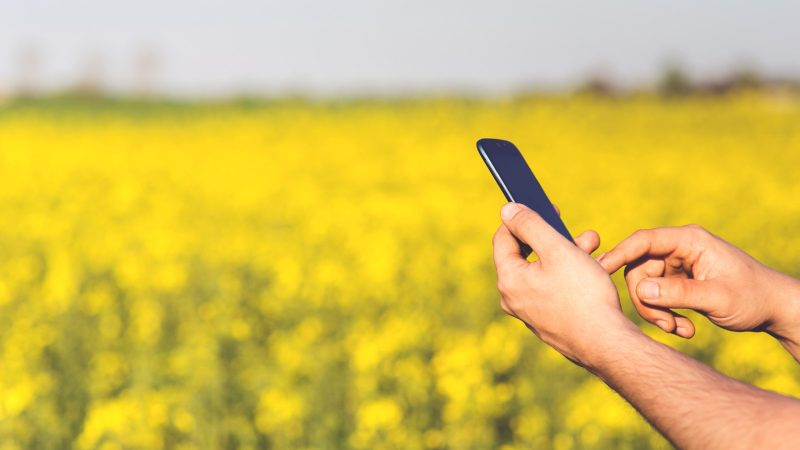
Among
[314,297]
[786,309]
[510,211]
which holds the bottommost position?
[314,297]

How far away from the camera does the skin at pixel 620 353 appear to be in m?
1.08

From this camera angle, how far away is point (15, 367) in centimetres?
361

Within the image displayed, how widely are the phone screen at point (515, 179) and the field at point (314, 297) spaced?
5.23ft

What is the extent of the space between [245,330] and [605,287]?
3051 mm

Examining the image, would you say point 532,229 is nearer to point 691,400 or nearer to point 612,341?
point 612,341

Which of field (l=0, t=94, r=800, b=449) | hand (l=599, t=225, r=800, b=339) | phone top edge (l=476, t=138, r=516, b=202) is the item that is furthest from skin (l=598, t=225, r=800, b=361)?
field (l=0, t=94, r=800, b=449)

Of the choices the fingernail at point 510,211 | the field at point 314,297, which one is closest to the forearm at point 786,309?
the fingernail at point 510,211

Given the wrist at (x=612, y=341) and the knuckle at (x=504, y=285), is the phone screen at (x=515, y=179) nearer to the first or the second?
the knuckle at (x=504, y=285)

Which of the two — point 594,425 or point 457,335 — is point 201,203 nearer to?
point 457,335

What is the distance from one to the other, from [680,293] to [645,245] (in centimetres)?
13

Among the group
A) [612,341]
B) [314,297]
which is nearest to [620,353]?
[612,341]

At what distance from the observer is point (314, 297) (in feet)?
14.8

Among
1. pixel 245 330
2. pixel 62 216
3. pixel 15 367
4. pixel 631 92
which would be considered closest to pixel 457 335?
pixel 245 330

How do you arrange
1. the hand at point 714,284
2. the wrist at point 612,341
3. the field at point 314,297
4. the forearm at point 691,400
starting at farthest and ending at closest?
1. the field at point 314,297
2. the hand at point 714,284
3. the wrist at point 612,341
4. the forearm at point 691,400
